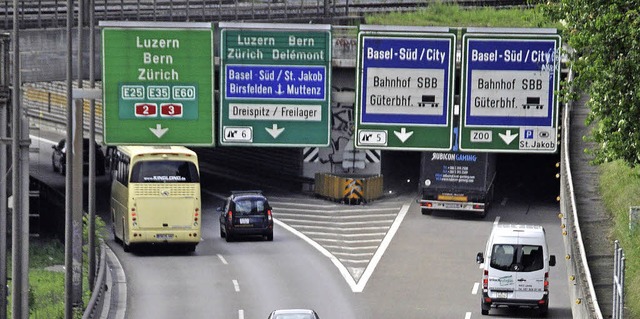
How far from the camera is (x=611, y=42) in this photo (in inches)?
1140

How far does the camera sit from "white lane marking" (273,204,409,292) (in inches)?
1823

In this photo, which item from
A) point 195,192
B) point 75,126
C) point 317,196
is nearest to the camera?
point 75,126

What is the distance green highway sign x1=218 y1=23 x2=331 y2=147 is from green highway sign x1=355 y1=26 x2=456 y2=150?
0.80 metres

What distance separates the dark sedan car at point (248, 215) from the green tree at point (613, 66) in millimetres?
24280

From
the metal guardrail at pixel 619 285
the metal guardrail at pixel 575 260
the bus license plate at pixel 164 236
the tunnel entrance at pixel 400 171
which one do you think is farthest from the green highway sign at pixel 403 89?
the tunnel entrance at pixel 400 171

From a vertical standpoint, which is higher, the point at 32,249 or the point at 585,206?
the point at 585,206

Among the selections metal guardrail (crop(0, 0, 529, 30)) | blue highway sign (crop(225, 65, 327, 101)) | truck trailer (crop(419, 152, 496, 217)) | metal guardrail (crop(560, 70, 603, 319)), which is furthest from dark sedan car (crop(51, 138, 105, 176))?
blue highway sign (crop(225, 65, 327, 101))

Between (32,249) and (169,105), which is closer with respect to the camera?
(169,105)

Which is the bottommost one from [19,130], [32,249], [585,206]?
[32,249]

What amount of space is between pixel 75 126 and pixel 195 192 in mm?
10694

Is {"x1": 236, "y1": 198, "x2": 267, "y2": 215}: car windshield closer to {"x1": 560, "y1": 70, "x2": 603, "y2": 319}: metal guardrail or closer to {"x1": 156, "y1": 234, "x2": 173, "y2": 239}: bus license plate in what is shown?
{"x1": 156, "y1": 234, "x2": 173, "y2": 239}: bus license plate

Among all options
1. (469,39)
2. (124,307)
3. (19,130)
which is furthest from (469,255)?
(19,130)

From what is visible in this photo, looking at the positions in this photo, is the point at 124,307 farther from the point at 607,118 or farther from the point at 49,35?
the point at 607,118

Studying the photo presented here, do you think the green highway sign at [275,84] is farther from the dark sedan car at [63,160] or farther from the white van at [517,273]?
the dark sedan car at [63,160]
